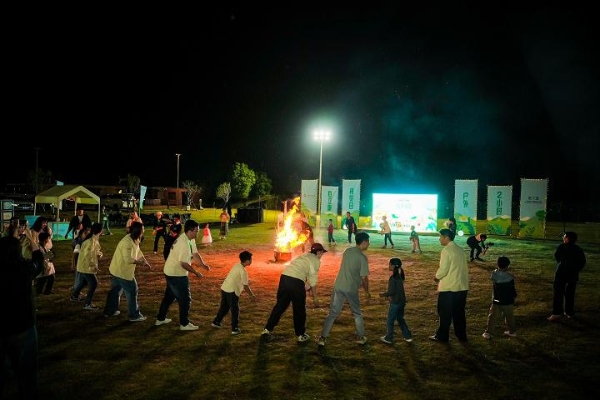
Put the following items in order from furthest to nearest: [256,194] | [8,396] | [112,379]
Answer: [256,194] → [112,379] → [8,396]

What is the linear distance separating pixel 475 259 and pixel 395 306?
12.2 meters

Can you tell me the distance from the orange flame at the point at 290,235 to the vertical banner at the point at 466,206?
51.3ft

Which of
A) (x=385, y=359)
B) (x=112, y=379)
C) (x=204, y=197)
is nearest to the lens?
(x=112, y=379)

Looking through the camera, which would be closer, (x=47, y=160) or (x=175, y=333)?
(x=175, y=333)

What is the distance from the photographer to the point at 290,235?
53.6 feet

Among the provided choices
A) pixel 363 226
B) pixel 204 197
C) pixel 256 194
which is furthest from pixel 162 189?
pixel 363 226

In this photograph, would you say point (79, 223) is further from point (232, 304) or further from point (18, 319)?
point (18, 319)

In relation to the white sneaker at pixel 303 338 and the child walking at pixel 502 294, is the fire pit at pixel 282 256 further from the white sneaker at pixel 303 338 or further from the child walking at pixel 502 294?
the child walking at pixel 502 294

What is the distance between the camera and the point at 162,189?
73.2 m

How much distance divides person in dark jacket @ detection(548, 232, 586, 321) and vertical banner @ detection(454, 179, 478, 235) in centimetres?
1951

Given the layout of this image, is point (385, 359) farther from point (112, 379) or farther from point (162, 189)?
point (162, 189)

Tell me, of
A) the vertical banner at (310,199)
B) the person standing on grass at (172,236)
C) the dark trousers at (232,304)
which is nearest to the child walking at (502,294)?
the dark trousers at (232,304)

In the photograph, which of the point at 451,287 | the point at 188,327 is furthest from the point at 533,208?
the point at 188,327

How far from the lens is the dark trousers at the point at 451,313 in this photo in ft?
24.9
